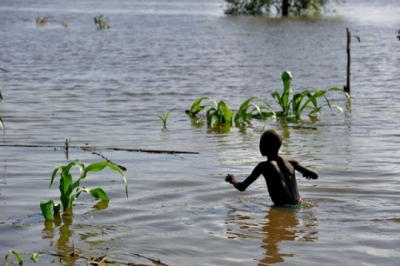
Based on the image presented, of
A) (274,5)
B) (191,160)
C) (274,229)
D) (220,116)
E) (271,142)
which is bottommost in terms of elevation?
(274,229)

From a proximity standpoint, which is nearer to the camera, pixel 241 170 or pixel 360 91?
pixel 241 170

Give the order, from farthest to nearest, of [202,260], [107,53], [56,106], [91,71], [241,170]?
[107,53] < [91,71] < [56,106] < [241,170] < [202,260]

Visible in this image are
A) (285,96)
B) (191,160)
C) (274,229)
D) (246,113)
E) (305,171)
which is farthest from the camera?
(285,96)

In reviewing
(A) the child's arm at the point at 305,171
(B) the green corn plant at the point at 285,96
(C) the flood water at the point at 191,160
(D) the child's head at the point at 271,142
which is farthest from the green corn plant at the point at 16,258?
(B) the green corn plant at the point at 285,96

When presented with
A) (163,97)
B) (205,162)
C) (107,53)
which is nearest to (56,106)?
(163,97)

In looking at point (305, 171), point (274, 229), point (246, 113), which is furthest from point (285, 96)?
point (274, 229)

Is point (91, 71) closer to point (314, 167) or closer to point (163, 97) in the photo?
point (163, 97)

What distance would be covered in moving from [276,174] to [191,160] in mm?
2245

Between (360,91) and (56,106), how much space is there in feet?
20.1

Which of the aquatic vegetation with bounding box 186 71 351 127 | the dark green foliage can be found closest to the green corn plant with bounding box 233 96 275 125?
the aquatic vegetation with bounding box 186 71 351 127

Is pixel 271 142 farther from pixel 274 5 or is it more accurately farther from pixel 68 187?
pixel 274 5

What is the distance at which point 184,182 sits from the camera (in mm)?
7797

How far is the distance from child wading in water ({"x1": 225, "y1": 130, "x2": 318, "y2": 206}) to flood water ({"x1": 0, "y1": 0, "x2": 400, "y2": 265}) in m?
0.13

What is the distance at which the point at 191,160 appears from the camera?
8828mm
